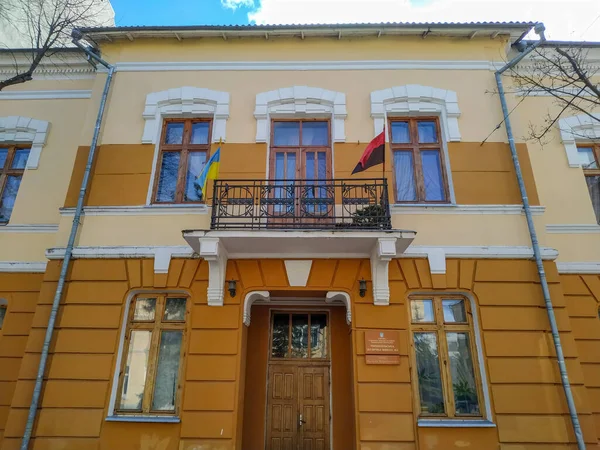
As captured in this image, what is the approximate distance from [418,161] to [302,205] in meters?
2.51

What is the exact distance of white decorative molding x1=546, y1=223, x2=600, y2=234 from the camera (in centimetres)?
717

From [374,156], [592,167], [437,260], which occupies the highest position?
[592,167]

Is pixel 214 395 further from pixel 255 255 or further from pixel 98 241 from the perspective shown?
pixel 98 241

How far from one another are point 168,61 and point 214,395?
6576 millimetres

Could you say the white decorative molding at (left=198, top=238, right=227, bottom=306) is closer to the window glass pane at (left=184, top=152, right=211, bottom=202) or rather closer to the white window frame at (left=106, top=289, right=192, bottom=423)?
the white window frame at (left=106, top=289, right=192, bottom=423)

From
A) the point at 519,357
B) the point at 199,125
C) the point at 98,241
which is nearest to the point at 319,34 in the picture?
the point at 199,125

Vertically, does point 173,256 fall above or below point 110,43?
below

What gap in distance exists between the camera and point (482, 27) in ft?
25.3

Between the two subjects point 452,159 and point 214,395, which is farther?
point 452,159

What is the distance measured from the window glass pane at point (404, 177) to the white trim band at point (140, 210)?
11.7 feet

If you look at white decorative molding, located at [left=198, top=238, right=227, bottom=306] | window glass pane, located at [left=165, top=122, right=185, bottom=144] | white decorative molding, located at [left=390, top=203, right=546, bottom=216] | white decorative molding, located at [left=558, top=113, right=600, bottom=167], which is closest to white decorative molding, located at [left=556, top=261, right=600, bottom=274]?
white decorative molding, located at [left=390, top=203, right=546, bottom=216]

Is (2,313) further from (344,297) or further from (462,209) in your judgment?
(462,209)

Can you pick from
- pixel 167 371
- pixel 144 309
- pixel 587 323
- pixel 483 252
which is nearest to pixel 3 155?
pixel 144 309

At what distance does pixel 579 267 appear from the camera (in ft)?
22.7
